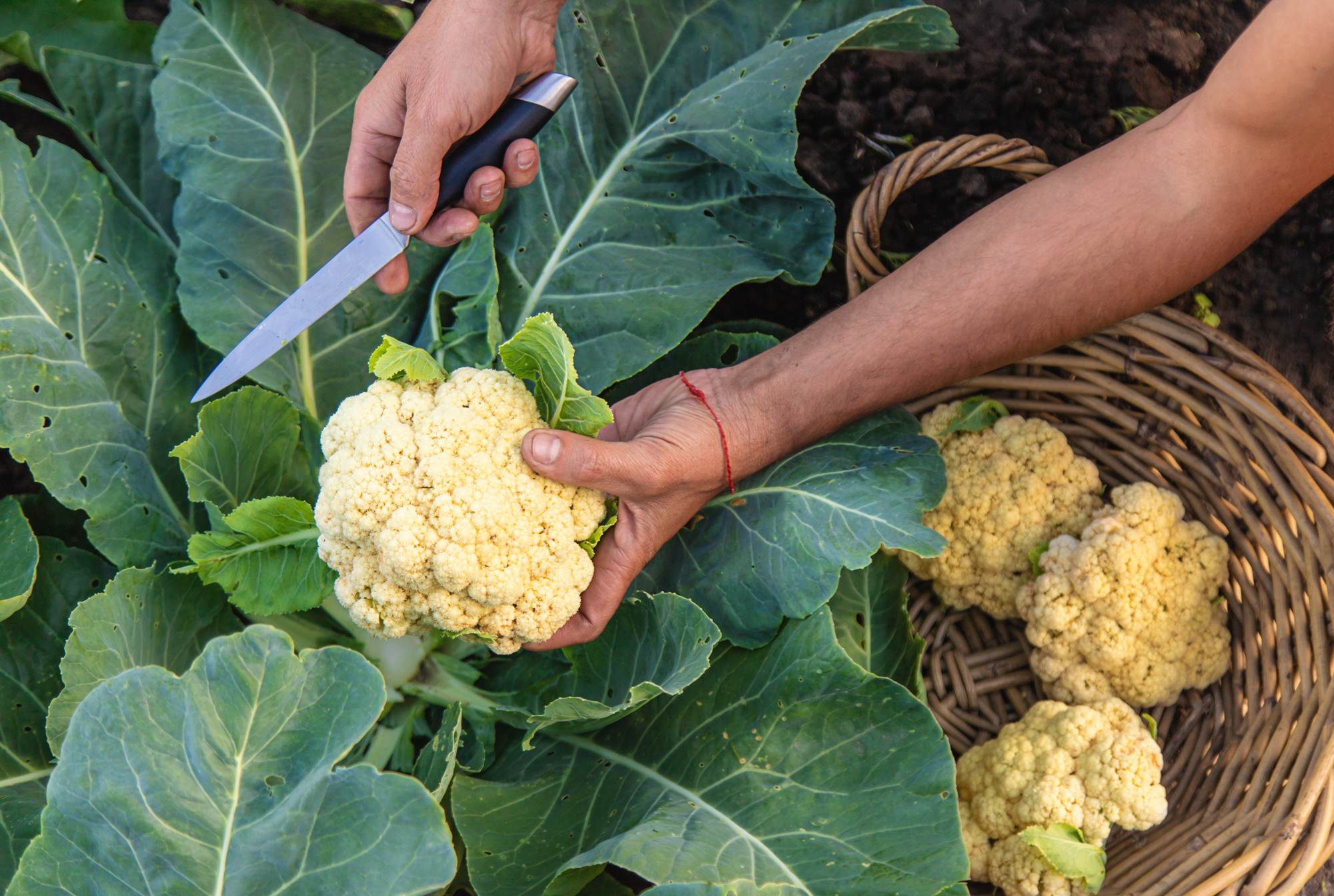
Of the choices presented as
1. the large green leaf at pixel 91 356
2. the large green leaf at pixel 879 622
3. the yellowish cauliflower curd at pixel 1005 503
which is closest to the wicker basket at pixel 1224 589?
the yellowish cauliflower curd at pixel 1005 503

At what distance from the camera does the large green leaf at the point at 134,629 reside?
5.40 feet

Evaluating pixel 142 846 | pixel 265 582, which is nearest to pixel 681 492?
pixel 265 582

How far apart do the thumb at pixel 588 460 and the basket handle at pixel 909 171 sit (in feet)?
2.68

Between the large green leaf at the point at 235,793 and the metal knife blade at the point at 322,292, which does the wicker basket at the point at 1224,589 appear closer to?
the metal knife blade at the point at 322,292

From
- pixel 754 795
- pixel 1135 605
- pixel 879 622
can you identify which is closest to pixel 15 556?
pixel 754 795

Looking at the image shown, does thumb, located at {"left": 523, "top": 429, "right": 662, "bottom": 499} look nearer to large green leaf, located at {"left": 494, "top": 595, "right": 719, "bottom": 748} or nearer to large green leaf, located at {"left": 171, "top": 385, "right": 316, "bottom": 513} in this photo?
large green leaf, located at {"left": 494, "top": 595, "right": 719, "bottom": 748}

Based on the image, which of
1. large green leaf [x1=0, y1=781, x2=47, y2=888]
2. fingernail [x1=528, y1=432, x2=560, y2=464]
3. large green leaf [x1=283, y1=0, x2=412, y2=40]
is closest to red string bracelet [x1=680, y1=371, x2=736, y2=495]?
fingernail [x1=528, y1=432, x2=560, y2=464]

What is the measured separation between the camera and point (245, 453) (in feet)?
6.25

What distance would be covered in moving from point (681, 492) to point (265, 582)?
0.86 meters

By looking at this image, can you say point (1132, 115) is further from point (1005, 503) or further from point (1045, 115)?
point (1005, 503)

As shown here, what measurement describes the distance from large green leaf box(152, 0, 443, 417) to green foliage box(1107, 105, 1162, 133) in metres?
1.83

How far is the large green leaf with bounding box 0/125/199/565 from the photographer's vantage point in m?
1.79

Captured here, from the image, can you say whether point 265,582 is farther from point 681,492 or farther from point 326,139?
point 326,139

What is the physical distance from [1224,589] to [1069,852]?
78 centimetres
